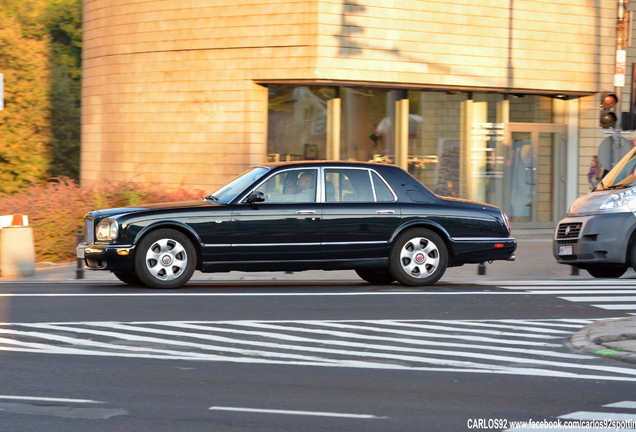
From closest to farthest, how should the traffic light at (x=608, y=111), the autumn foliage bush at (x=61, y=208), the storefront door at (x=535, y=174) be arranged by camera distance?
the autumn foliage bush at (x=61, y=208) → the traffic light at (x=608, y=111) → the storefront door at (x=535, y=174)

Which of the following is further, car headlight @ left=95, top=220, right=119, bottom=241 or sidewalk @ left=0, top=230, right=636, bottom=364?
car headlight @ left=95, top=220, right=119, bottom=241

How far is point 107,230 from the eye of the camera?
1315 centimetres

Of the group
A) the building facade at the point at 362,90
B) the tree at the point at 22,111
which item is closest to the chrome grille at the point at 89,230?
the building facade at the point at 362,90

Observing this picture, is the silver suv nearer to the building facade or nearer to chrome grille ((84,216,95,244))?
chrome grille ((84,216,95,244))

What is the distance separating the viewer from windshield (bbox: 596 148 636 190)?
15.7 meters

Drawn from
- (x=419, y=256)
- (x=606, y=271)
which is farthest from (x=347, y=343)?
(x=606, y=271)

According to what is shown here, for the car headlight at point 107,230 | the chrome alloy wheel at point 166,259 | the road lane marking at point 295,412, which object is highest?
the car headlight at point 107,230

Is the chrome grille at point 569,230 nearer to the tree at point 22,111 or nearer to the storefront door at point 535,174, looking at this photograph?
the storefront door at point 535,174

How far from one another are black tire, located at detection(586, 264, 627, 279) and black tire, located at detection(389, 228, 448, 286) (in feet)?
11.2

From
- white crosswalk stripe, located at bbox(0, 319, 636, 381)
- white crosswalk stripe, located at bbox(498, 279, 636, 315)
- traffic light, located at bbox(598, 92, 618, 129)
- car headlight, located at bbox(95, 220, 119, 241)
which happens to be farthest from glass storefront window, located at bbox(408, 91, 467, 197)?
white crosswalk stripe, located at bbox(0, 319, 636, 381)

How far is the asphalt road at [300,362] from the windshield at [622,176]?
3.28 metres

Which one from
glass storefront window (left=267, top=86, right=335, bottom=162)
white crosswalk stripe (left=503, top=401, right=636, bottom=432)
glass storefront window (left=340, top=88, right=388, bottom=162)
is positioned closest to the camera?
white crosswalk stripe (left=503, top=401, right=636, bottom=432)

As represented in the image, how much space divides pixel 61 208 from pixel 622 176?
882 centimetres

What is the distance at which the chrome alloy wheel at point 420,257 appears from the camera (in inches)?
545
